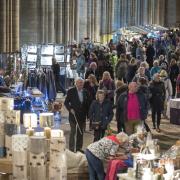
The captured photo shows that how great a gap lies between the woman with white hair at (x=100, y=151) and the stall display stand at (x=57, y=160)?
2.12m

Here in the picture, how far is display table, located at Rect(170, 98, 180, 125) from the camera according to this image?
18219 mm

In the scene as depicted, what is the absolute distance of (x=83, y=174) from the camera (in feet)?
35.4

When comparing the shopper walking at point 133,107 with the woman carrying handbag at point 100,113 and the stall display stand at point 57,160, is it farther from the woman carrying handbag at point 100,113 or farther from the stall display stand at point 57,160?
the stall display stand at point 57,160

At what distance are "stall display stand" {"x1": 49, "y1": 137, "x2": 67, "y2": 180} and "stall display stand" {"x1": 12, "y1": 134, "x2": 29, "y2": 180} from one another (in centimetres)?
30

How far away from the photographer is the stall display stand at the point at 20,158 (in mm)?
8453

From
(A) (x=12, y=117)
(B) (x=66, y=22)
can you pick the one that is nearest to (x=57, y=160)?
(A) (x=12, y=117)

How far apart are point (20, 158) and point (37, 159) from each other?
205 millimetres

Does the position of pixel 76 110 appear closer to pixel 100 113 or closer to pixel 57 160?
pixel 100 113

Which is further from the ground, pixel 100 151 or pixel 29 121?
pixel 29 121

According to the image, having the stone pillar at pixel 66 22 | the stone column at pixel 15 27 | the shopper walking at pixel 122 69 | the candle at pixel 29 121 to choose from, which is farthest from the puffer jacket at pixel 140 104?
the stone pillar at pixel 66 22

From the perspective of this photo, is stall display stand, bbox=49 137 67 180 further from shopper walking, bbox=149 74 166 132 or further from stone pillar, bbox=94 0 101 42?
stone pillar, bbox=94 0 101 42

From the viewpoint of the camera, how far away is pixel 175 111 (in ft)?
60.1

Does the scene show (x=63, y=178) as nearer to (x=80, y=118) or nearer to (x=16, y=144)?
(x=16, y=144)

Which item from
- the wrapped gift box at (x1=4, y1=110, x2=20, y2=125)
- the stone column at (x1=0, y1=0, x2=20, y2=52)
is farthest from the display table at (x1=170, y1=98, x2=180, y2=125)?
the wrapped gift box at (x1=4, y1=110, x2=20, y2=125)
